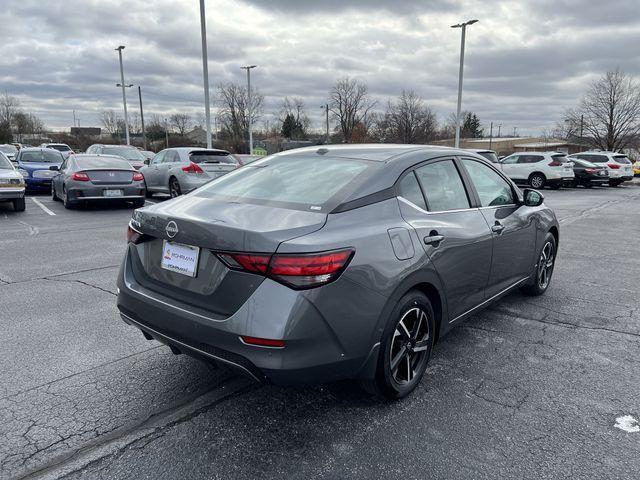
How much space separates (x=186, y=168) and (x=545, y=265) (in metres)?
9.94

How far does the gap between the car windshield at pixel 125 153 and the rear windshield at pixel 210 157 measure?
503 cm

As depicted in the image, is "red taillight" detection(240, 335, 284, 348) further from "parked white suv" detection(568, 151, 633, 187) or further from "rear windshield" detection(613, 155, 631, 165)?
"rear windshield" detection(613, 155, 631, 165)

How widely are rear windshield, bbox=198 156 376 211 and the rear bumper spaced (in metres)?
0.64

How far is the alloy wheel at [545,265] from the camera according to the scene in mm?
5093

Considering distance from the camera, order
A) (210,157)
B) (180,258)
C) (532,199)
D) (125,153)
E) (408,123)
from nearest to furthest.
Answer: (180,258)
(532,199)
(210,157)
(125,153)
(408,123)

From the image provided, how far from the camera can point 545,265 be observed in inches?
206

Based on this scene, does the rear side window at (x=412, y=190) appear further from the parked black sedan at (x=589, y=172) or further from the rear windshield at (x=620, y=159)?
the rear windshield at (x=620, y=159)

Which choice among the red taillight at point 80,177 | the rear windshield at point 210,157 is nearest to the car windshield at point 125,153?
the rear windshield at point 210,157

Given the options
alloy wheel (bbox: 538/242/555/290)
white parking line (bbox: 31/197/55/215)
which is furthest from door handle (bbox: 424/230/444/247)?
white parking line (bbox: 31/197/55/215)

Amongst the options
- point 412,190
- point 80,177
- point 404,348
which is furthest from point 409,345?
point 80,177

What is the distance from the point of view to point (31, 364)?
3.44 metres

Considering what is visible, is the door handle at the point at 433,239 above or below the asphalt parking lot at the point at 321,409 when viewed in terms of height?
above

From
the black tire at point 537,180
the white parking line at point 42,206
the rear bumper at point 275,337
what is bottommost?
the black tire at point 537,180

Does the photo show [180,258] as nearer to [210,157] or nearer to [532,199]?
[532,199]
